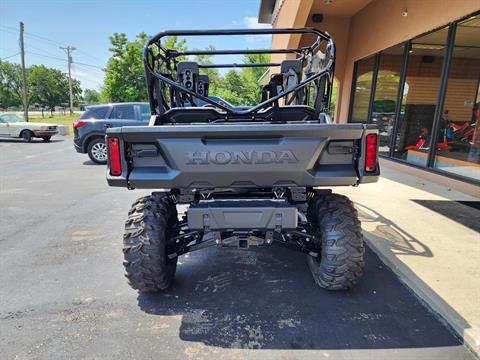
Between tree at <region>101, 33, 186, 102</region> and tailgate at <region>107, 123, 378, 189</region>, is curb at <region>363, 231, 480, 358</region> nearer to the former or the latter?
tailgate at <region>107, 123, 378, 189</region>

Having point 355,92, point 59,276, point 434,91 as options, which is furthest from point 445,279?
point 355,92

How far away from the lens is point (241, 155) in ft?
7.37

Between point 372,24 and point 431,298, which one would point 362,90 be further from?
point 431,298

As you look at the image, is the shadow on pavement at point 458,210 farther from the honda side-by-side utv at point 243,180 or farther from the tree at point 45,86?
the tree at point 45,86

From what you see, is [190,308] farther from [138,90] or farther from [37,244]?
[138,90]

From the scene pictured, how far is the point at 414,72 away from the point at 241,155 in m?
7.70

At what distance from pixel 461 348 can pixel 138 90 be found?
27.1m

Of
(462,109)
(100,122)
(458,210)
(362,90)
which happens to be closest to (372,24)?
(362,90)

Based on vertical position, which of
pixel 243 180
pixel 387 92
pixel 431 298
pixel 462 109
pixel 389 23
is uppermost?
pixel 389 23

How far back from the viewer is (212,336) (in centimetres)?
225

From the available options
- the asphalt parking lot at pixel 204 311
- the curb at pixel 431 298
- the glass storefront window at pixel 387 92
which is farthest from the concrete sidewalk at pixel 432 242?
the glass storefront window at pixel 387 92

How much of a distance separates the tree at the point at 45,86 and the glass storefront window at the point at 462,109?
83.1 metres

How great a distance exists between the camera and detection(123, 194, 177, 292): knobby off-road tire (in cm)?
250

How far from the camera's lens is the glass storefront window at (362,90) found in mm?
10266
